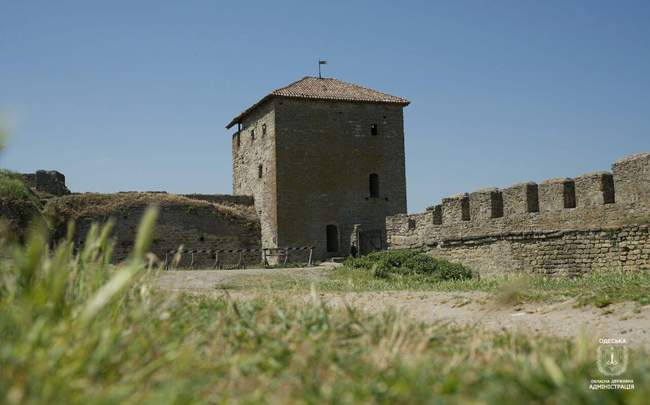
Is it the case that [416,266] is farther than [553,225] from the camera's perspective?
Yes

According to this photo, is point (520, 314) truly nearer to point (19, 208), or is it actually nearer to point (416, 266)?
point (416, 266)

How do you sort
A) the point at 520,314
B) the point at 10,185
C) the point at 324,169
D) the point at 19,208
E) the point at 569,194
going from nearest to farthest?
the point at 520,314 → the point at 569,194 → the point at 10,185 → the point at 19,208 → the point at 324,169

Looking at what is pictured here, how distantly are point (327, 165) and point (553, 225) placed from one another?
1578 centimetres

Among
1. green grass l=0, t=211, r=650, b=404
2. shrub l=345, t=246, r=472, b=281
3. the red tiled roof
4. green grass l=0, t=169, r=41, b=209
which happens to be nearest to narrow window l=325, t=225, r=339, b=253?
the red tiled roof

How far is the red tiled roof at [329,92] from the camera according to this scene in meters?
28.0

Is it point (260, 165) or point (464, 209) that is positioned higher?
point (260, 165)

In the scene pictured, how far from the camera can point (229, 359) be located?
2791mm

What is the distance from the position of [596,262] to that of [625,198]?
1.36 meters

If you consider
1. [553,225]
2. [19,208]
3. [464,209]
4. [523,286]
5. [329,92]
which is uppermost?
[329,92]

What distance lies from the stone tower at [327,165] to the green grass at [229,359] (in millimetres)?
22617

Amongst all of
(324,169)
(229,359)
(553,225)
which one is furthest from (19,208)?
(229,359)

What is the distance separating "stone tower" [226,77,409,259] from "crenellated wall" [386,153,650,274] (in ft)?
33.5

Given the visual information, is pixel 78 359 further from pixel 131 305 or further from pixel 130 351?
pixel 131 305

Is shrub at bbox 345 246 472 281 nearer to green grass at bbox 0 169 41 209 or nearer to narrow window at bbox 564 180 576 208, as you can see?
narrow window at bbox 564 180 576 208
